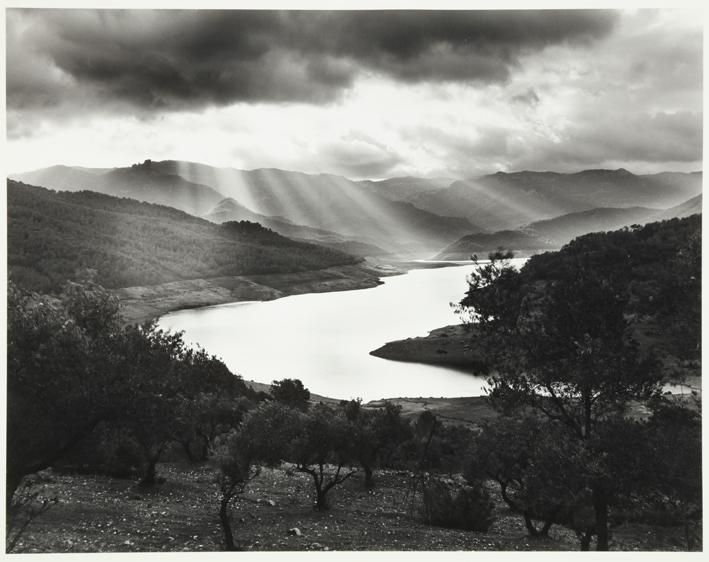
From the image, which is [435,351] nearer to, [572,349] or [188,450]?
[188,450]

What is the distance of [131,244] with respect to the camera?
84.1 meters

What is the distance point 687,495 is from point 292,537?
8.44m

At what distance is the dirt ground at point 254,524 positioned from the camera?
10570mm

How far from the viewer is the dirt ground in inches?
416

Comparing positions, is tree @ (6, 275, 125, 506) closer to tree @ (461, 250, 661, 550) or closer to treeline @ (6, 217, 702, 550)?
treeline @ (6, 217, 702, 550)

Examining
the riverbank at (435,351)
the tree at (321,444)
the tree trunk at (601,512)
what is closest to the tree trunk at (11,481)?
the tree at (321,444)

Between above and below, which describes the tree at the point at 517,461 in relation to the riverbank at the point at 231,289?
below

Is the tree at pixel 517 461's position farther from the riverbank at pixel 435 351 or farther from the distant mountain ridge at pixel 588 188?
the riverbank at pixel 435 351

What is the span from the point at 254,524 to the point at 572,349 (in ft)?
28.4

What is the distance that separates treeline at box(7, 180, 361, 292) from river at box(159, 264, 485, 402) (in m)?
11.1

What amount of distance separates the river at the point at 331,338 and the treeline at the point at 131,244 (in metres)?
11.1
